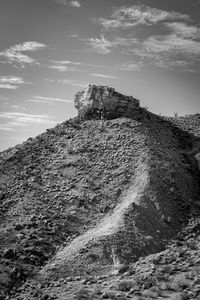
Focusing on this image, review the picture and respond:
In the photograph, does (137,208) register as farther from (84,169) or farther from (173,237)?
(84,169)

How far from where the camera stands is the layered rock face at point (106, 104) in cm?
3553

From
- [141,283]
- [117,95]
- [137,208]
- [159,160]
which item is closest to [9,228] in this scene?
[137,208]

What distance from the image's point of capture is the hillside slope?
2278cm

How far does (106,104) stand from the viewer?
35562 mm

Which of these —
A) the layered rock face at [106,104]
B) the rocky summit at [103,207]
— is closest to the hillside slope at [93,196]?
the rocky summit at [103,207]

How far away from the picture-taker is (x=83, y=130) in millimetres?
35156

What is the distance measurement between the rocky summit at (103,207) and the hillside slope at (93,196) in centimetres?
7

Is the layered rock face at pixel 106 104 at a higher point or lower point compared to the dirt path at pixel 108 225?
higher

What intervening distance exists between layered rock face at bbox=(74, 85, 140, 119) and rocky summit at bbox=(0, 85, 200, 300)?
0.09m

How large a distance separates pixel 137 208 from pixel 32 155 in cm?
1180

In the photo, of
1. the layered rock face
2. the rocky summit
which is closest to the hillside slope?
the rocky summit

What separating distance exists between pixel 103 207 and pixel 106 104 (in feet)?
36.8

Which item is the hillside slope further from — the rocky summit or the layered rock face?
the layered rock face

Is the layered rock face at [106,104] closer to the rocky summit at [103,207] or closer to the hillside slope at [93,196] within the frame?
the rocky summit at [103,207]
